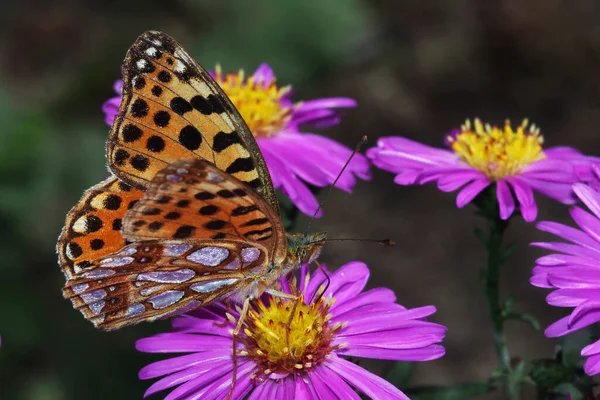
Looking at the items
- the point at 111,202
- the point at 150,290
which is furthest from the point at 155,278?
the point at 111,202

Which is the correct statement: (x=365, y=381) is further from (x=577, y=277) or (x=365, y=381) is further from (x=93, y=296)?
(x=93, y=296)

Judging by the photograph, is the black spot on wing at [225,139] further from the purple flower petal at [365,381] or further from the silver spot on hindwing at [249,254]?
the purple flower petal at [365,381]

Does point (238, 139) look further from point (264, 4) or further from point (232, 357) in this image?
point (264, 4)

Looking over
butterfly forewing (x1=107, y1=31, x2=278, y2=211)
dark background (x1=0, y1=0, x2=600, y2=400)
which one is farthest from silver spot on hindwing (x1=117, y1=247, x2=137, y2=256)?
dark background (x1=0, y1=0, x2=600, y2=400)

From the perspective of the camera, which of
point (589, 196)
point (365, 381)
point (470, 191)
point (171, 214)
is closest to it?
point (171, 214)

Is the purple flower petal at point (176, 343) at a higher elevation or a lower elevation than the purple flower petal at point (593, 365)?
lower

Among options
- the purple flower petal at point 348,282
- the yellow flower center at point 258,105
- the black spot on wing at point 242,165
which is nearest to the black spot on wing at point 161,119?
the black spot on wing at point 242,165

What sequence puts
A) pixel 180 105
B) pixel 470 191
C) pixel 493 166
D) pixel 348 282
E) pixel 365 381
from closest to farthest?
pixel 365 381, pixel 180 105, pixel 348 282, pixel 470 191, pixel 493 166
